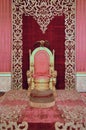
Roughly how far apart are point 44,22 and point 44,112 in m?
3.21

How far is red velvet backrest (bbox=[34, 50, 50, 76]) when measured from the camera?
5.58 meters

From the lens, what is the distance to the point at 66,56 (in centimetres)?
675

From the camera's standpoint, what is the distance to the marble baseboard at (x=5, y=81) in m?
6.71

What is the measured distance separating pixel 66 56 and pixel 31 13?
146cm

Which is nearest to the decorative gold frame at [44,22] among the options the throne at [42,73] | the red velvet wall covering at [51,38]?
the red velvet wall covering at [51,38]

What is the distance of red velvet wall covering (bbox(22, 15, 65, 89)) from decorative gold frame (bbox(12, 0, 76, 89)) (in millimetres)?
94

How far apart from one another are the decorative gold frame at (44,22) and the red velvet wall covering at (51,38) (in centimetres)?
9

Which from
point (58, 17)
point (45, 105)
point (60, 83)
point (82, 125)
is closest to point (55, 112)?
point (45, 105)

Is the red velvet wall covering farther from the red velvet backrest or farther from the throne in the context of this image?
the red velvet backrest

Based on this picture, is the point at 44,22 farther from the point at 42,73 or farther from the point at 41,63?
the point at 42,73

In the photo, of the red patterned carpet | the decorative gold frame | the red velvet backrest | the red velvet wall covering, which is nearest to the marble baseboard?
the decorative gold frame

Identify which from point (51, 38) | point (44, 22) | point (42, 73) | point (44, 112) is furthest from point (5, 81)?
point (44, 112)

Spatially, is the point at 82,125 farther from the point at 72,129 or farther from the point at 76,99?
the point at 76,99

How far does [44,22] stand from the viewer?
6715mm
